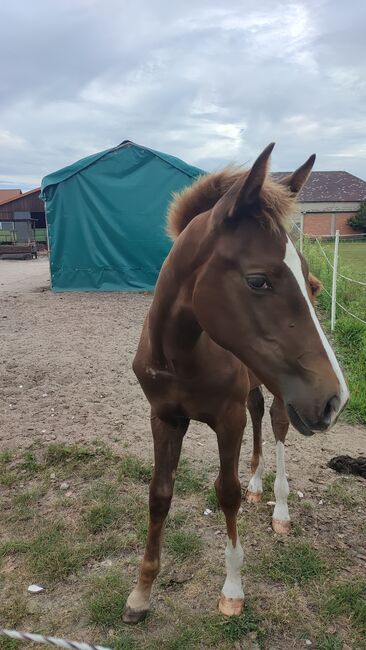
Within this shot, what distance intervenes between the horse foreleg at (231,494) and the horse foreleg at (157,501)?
26 centimetres

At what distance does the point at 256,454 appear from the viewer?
346 cm

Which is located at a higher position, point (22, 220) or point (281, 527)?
point (22, 220)

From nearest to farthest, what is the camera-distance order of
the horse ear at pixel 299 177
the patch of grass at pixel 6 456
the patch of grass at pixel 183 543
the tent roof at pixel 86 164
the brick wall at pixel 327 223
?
the horse ear at pixel 299 177
the patch of grass at pixel 183 543
the patch of grass at pixel 6 456
the tent roof at pixel 86 164
the brick wall at pixel 327 223

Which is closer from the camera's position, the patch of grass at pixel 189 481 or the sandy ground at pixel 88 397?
the patch of grass at pixel 189 481

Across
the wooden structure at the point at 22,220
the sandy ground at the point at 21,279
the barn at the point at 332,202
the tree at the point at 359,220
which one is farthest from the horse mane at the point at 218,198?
the tree at the point at 359,220

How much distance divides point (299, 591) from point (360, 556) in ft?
1.76

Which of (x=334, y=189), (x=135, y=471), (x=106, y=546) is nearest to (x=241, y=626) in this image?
(x=106, y=546)

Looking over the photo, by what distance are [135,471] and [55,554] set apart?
0.96 meters

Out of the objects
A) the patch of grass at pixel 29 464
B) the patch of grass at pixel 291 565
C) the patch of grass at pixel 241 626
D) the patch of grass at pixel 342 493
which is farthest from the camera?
the patch of grass at pixel 29 464

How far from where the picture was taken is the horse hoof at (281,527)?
2.99 meters

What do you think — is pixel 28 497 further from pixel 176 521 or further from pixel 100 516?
pixel 176 521

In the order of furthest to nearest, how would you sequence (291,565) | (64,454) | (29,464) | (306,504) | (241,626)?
(64,454), (29,464), (306,504), (291,565), (241,626)

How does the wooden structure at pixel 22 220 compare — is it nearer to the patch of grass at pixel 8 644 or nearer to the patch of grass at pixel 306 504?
the patch of grass at pixel 306 504

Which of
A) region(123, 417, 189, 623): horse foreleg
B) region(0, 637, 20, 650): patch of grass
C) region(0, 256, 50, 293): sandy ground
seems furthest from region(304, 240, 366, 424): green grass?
region(0, 256, 50, 293): sandy ground
